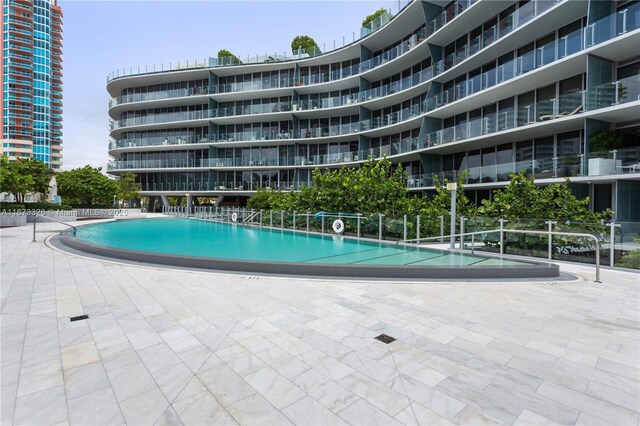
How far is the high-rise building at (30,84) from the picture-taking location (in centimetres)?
9688

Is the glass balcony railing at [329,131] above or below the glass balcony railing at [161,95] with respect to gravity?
below

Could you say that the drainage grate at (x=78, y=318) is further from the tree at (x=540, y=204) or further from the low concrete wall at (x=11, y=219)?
the low concrete wall at (x=11, y=219)

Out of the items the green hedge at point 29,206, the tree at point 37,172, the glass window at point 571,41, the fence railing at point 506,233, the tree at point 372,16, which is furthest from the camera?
the tree at point 37,172

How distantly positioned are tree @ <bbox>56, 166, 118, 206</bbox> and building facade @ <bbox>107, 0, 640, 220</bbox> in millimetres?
3171

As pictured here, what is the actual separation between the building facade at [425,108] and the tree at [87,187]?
3.17m

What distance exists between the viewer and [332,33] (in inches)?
1404

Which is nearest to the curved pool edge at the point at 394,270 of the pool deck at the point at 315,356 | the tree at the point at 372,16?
the pool deck at the point at 315,356

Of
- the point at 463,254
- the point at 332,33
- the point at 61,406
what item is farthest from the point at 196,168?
the point at 61,406

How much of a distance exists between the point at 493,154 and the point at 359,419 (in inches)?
851

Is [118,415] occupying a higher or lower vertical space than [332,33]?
lower

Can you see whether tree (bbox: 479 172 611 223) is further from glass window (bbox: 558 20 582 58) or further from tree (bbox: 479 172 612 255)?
glass window (bbox: 558 20 582 58)

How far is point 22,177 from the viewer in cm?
2892

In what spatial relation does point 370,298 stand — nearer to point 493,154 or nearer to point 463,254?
point 463,254

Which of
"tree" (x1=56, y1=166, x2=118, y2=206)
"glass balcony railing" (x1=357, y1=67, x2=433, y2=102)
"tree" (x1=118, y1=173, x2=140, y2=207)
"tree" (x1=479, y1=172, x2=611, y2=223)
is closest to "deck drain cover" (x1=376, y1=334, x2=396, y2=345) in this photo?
"tree" (x1=479, y1=172, x2=611, y2=223)
